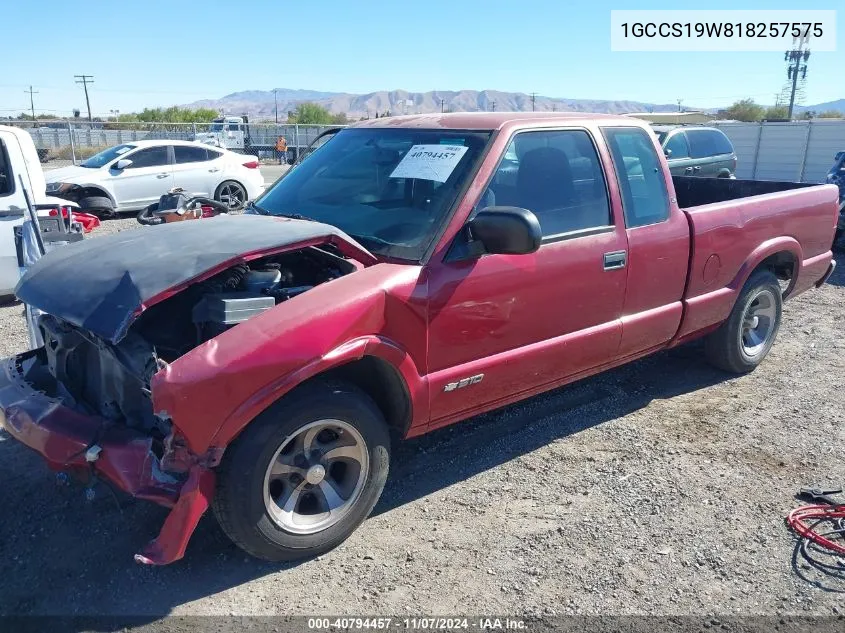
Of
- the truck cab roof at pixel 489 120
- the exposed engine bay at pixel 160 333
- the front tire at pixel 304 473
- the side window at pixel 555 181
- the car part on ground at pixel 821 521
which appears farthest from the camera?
the truck cab roof at pixel 489 120

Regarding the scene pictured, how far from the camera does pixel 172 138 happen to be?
97.3 feet

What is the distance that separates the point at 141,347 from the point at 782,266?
502cm

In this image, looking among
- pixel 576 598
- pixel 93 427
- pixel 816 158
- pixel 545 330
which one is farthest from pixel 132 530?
pixel 816 158

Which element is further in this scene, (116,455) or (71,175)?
(71,175)

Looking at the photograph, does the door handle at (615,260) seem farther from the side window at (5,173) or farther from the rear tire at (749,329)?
the side window at (5,173)

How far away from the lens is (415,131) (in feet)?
13.5

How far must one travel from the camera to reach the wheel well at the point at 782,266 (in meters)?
5.54

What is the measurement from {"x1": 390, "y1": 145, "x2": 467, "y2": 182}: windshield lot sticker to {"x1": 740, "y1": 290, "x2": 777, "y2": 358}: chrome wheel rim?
3046mm

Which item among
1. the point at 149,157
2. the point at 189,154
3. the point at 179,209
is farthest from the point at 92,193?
the point at 179,209

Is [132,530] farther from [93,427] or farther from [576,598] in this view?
[576,598]

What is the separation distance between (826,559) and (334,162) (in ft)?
11.0

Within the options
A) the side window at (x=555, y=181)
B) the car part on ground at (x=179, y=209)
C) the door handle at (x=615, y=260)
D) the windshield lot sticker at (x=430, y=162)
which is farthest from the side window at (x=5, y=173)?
the door handle at (x=615, y=260)

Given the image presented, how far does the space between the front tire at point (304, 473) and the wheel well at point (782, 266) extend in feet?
12.0

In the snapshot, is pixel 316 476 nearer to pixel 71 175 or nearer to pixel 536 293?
pixel 536 293
